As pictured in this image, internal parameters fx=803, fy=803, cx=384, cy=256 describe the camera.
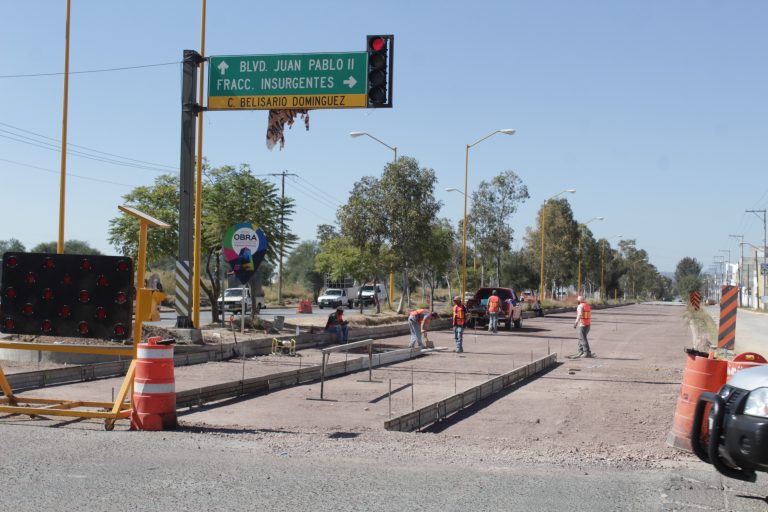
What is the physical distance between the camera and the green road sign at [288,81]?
17.6 metres

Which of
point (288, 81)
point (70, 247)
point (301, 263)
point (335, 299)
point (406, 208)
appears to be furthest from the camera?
point (301, 263)

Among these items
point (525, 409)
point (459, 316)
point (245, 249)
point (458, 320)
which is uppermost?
point (245, 249)

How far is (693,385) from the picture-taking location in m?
8.62

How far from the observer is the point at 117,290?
9.78m

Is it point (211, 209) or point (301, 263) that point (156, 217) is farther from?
point (301, 263)

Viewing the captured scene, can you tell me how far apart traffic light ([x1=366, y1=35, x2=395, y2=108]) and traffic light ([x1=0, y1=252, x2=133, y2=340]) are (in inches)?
337

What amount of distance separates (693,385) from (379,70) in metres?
10.4

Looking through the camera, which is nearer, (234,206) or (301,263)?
(234,206)

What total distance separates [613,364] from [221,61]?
12321mm

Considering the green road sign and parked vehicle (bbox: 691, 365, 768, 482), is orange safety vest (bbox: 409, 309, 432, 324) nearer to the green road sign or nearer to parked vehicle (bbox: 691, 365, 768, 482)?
the green road sign

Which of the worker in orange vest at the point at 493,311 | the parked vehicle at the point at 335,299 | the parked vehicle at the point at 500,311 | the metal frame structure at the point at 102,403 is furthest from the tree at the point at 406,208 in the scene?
the metal frame structure at the point at 102,403

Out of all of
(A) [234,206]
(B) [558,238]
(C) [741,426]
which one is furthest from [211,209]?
(B) [558,238]

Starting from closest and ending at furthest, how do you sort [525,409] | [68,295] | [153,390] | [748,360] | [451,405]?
[748,360] < [153,390] < [68,295] < [451,405] < [525,409]

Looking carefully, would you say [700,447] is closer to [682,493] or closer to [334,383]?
[682,493]
